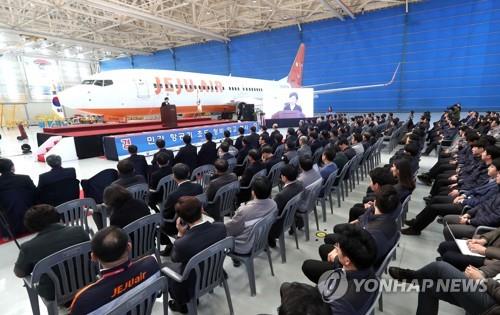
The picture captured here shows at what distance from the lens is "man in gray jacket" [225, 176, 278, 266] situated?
266cm

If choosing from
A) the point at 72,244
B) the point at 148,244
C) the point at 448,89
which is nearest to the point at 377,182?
the point at 148,244

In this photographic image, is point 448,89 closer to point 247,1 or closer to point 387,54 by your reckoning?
point 387,54

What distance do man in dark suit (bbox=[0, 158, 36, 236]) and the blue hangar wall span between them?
2062cm

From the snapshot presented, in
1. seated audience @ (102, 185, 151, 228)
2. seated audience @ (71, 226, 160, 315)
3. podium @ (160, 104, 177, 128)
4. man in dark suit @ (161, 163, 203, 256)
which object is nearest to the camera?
seated audience @ (71, 226, 160, 315)

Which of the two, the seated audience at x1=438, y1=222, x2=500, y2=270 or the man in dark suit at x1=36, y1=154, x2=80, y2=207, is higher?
the man in dark suit at x1=36, y1=154, x2=80, y2=207

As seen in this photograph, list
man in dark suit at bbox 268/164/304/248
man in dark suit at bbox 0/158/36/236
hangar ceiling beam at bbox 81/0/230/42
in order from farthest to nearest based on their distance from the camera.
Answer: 1. hangar ceiling beam at bbox 81/0/230/42
2. man in dark suit at bbox 0/158/36/236
3. man in dark suit at bbox 268/164/304/248

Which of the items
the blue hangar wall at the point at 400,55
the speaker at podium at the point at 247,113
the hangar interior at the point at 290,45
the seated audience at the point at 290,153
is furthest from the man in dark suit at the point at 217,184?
the blue hangar wall at the point at 400,55

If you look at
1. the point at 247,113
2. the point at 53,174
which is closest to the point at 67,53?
the point at 247,113

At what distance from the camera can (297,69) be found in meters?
19.8

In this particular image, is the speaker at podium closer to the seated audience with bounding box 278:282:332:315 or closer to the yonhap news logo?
the yonhap news logo

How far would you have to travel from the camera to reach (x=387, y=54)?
18359 millimetres

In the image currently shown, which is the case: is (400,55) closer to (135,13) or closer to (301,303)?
(135,13)

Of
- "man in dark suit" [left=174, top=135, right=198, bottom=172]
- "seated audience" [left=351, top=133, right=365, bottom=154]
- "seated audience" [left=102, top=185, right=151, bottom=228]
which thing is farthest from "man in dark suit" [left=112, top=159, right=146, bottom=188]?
"seated audience" [left=351, top=133, right=365, bottom=154]

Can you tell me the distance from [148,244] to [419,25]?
70.0ft
